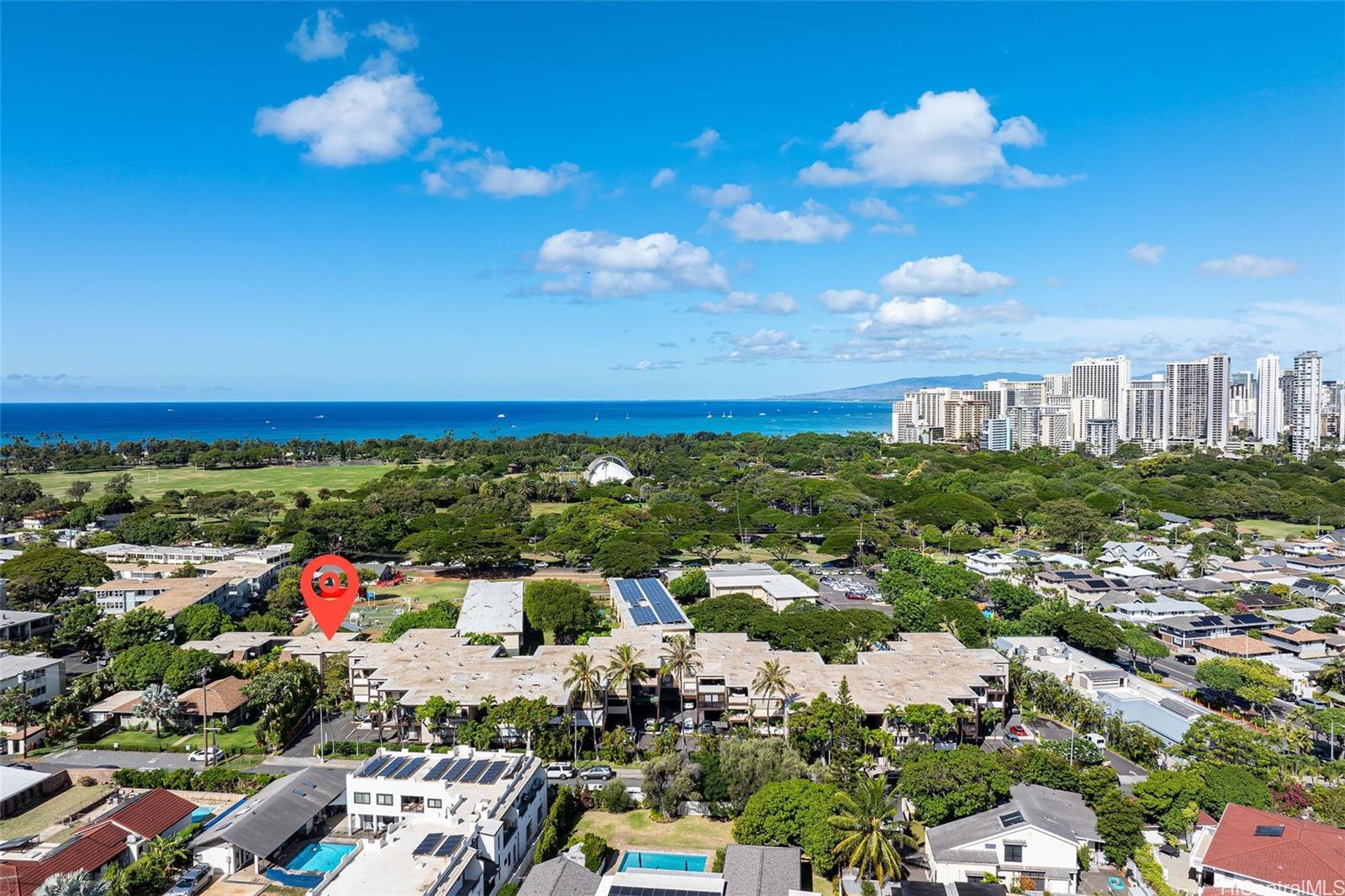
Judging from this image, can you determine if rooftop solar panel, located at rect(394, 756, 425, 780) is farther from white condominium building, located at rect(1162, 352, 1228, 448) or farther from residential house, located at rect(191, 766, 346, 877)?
white condominium building, located at rect(1162, 352, 1228, 448)

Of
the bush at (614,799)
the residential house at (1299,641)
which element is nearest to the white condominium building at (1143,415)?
the residential house at (1299,641)

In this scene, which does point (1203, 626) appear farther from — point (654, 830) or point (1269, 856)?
point (654, 830)

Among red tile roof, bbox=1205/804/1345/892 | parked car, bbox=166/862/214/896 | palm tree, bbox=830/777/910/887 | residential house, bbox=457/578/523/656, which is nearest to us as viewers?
red tile roof, bbox=1205/804/1345/892

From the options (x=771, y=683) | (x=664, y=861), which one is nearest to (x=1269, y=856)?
(x=771, y=683)

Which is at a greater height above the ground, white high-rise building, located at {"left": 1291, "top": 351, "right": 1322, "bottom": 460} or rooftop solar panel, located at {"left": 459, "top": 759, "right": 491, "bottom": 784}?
white high-rise building, located at {"left": 1291, "top": 351, "right": 1322, "bottom": 460}

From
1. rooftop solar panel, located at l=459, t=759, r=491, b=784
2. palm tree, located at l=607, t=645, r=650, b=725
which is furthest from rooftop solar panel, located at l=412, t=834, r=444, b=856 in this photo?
palm tree, located at l=607, t=645, r=650, b=725

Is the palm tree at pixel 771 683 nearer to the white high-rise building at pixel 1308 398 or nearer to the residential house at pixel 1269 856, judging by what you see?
the residential house at pixel 1269 856
